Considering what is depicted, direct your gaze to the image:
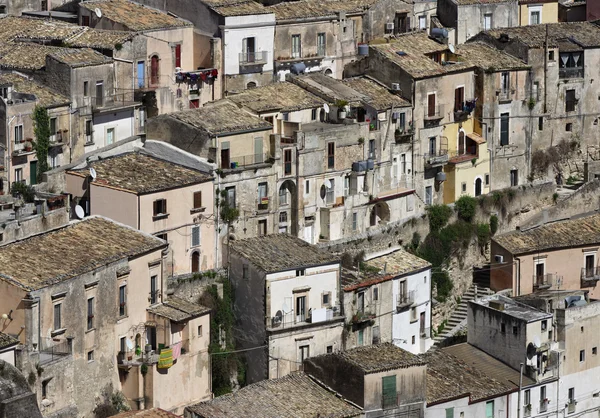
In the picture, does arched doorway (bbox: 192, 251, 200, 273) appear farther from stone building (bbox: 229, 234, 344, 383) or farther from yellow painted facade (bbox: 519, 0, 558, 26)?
yellow painted facade (bbox: 519, 0, 558, 26)

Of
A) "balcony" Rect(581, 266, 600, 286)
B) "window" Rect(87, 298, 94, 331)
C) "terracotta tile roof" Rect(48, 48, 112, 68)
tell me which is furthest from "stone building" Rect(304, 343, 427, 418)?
"terracotta tile roof" Rect(48, 48, 112, 68)

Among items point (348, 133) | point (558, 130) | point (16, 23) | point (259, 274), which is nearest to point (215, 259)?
point (259, 274)

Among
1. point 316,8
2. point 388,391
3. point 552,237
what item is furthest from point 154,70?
point 388,391

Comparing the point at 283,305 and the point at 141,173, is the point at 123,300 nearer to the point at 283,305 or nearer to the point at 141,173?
the point at 141,173

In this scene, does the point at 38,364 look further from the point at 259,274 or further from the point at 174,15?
the point at 174,15

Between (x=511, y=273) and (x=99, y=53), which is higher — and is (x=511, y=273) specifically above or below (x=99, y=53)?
below

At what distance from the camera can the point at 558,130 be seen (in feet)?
368

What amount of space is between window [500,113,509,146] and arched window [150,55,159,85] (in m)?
16.8

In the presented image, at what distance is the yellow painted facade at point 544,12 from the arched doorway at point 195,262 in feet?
96.5

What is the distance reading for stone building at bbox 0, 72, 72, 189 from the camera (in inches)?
3688

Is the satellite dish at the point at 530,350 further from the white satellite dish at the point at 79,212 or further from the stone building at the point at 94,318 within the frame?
the white satellite dish at the point at 79,212

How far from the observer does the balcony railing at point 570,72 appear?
112 meters

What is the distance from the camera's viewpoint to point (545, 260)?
10219cm

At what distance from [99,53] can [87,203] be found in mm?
9067
